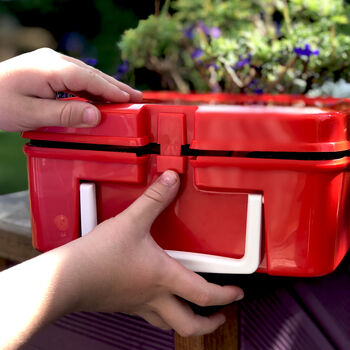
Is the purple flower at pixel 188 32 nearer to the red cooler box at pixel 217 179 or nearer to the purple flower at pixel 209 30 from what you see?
the purple flower at pixel 209 30

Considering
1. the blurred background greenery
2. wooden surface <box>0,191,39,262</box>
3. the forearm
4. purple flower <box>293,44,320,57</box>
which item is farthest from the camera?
the blurred background greenery

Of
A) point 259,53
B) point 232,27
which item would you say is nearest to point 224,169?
point 259,53

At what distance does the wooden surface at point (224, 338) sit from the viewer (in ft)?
2.39

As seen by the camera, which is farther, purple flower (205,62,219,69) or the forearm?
purple flower (205,62,219,69)

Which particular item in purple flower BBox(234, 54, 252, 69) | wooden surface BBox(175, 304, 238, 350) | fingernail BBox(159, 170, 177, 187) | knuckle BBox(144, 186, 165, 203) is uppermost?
purple flower BBox(234, 54, 252, 69)

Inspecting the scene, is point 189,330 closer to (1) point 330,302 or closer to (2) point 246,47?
(1) point 330,302

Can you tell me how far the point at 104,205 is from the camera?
700mm

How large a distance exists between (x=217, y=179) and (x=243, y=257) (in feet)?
0.39

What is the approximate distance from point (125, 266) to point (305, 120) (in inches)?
12.3

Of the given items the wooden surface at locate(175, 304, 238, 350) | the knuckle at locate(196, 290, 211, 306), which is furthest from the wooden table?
the knuckle at locate(196, 290, 211, 306)

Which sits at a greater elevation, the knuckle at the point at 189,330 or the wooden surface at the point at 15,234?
the wooden surface at the point at 15,234

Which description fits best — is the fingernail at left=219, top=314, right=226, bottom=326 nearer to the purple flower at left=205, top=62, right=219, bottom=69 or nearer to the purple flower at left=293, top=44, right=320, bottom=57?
the purple flower at left=293, top=44, right=320, bottom=57

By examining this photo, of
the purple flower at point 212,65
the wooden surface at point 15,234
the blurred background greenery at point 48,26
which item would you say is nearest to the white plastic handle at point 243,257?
the wooden surface at point 15,234

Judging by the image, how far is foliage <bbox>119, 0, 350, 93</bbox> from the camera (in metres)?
1.40
